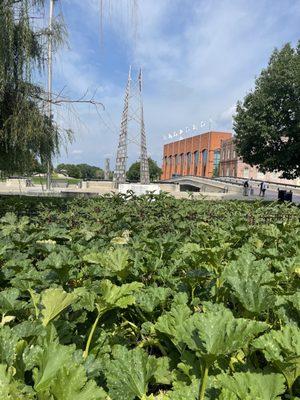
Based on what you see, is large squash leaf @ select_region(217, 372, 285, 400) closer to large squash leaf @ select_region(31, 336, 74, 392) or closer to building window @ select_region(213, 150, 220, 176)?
large squash leaf @ select_region(31, 336, 74, 392)

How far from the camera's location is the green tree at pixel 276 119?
1927 centimetres

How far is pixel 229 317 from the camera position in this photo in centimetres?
138

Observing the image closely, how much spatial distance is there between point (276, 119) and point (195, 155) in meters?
103

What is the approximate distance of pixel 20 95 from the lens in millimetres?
7406

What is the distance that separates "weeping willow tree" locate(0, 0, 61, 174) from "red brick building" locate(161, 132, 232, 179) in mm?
102546

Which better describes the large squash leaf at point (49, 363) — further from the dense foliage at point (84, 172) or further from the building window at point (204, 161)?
the building window at point (204, 161)

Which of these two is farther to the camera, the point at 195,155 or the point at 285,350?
the point at 195,155

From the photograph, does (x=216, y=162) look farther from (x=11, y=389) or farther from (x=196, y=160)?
(x=11, y=389)

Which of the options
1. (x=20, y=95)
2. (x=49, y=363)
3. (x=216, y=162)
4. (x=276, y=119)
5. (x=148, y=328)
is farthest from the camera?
(x=216, y=162)

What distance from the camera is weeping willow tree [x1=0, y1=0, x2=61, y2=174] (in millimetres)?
6859

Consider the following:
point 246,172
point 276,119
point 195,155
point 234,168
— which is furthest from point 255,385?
point 195,155

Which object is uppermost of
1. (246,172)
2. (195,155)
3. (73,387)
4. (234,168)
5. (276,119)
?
(195,155)

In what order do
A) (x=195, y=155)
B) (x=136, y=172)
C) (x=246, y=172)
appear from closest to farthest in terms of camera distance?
1. (x=246, y=172)
2. (x=136, y=172)
3. (x=195, y=155)

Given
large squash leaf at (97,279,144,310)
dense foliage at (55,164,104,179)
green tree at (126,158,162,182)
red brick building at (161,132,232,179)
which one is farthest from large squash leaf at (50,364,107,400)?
red brick building at (161,132,232,179)
